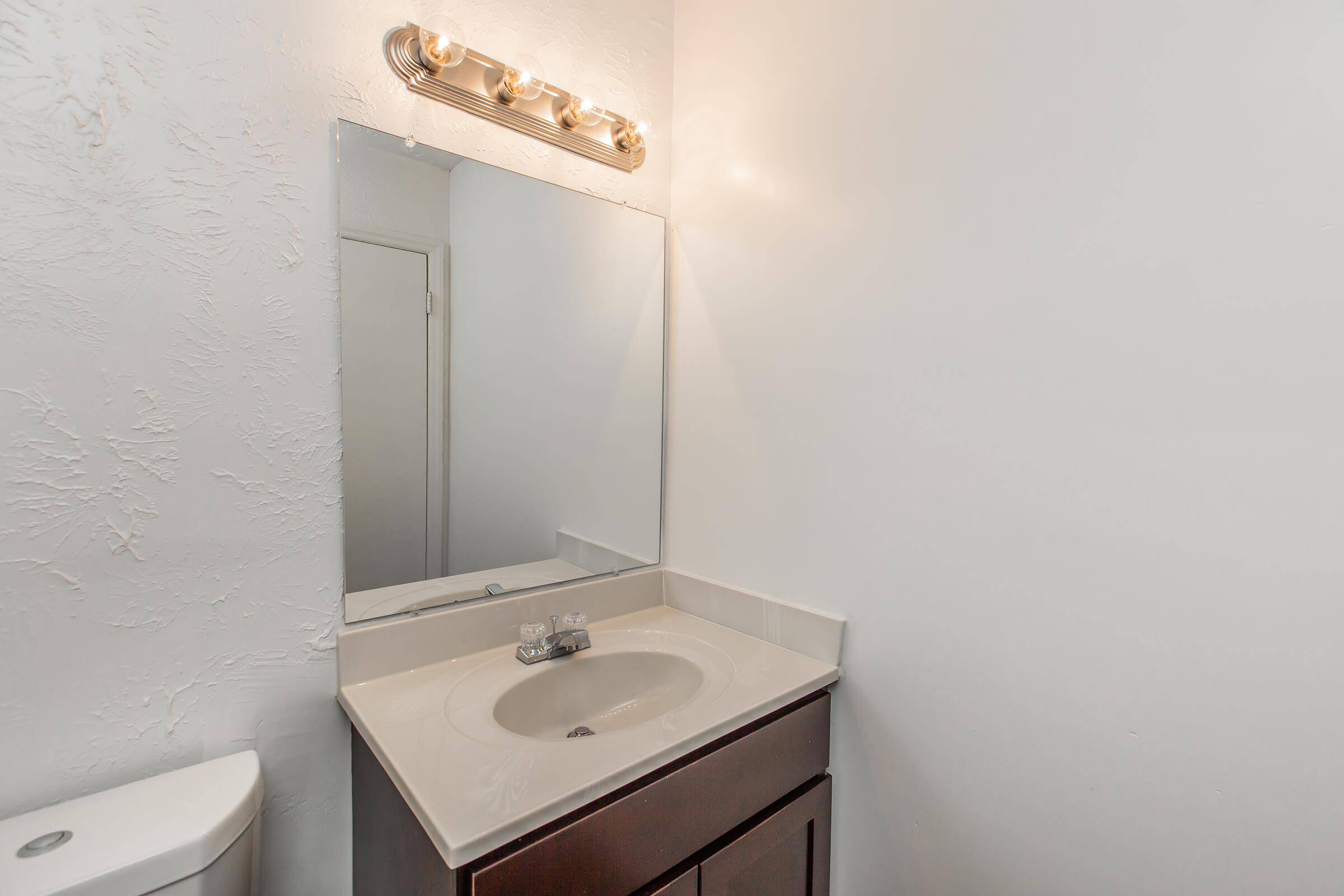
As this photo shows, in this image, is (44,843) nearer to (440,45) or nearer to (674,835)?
(674,835)

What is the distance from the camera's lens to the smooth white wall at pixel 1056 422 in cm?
69

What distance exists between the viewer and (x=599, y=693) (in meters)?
1.19

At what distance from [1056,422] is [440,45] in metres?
1.18

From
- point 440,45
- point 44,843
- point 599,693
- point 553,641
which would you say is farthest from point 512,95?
point 44,843

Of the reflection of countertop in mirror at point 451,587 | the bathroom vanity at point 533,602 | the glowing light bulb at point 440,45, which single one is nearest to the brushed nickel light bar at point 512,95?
the glowing light bulb at point 440,45

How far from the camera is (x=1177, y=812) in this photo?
759mm

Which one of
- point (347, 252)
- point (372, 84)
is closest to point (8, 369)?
point (347, 252)

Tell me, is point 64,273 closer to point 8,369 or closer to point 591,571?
point 8,369

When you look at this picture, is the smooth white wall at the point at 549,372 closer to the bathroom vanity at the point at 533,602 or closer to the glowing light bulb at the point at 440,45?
the bathroom vanity at the point at 533,602

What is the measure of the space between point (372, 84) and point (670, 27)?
0.77m

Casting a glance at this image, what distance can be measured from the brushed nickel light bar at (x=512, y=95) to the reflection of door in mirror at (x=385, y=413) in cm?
31

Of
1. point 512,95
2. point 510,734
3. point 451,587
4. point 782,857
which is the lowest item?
point 782,857

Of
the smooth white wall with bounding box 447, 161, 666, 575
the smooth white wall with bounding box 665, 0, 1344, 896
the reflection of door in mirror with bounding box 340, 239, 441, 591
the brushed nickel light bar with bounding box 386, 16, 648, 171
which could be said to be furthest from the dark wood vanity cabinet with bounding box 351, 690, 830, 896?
the brushed nickel light bar with bounding box 386, 16, 648, 171

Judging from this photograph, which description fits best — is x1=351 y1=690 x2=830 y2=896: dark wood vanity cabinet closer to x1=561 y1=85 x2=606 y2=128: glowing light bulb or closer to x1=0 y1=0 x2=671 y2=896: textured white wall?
x1=0 y1=0 x2=671 y2=896: textured white wall
